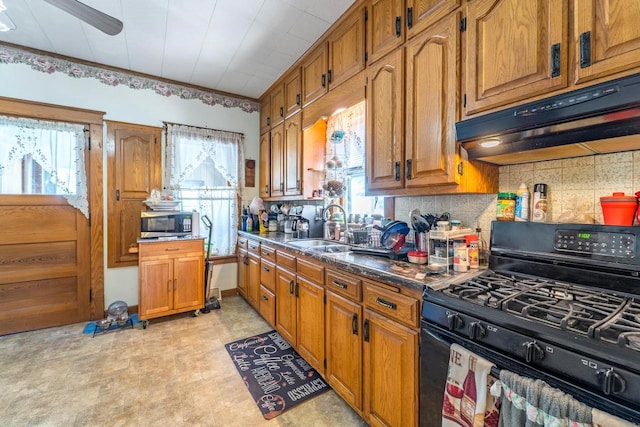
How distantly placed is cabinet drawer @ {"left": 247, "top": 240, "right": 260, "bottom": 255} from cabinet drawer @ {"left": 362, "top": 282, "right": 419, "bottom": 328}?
1.74 metres

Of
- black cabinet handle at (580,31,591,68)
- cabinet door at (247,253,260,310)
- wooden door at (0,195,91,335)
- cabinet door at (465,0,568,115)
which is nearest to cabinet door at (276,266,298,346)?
cabinet door at (247,253,260,310)

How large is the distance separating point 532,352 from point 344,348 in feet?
3.50

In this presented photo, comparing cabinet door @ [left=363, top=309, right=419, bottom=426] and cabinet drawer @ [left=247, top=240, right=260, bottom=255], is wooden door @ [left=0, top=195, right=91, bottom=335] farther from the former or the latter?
cabinet door @ [left=363, top=309, right=419, bottom=426]

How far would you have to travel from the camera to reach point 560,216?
133 centimetres

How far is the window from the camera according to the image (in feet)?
11.1

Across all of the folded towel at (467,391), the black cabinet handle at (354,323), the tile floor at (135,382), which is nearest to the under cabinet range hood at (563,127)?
the folded towel at (467,391)

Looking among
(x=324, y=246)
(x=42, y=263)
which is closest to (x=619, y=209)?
(x=324, y=246)

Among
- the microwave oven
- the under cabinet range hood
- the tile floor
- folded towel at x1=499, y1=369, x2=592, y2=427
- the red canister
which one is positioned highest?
the under cabinet range hood

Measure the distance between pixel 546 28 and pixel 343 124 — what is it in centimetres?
176

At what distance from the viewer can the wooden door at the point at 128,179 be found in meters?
3.09

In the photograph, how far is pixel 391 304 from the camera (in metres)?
1.35

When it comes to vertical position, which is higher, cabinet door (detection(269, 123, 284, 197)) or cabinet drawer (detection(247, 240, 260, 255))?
cabinet door (detection(269, 123, 284, 197))

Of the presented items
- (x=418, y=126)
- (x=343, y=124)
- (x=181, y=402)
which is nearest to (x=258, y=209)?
(x=343, y=124)

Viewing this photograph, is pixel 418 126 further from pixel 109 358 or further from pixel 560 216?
pixel 109 358
